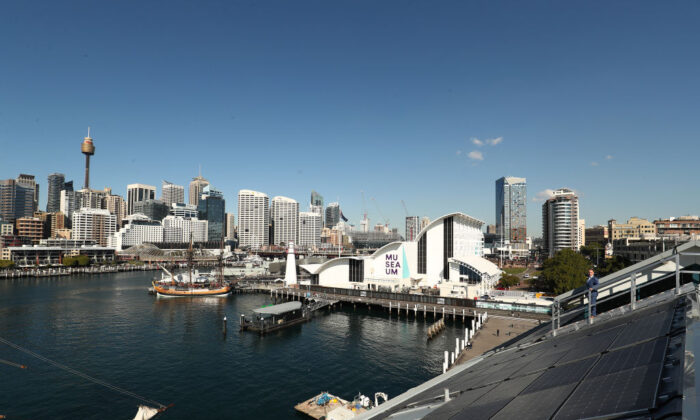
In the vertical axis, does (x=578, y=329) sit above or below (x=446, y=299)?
above

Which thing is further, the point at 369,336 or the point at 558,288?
the point at 558,288

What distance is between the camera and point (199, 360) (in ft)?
120

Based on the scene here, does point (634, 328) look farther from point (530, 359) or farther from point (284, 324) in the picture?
point (284, 324)

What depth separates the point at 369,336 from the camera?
45406 millimetres

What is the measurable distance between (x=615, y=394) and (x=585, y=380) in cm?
162

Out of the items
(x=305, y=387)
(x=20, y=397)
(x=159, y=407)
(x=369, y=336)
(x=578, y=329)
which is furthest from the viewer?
(x=369, y=336)

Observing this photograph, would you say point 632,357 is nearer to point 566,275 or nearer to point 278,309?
point 278,309

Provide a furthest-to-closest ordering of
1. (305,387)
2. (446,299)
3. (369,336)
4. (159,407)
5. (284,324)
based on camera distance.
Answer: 1. (446,299)
2. (284,324)
3. (369,336)
4. (305,387)
5. (159,407)

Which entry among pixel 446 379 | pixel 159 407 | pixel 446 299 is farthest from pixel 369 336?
pixel 446 379

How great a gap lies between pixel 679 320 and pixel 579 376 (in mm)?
3554

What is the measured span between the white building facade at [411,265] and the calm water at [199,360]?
11.9 meters

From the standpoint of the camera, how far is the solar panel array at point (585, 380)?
5176 mm

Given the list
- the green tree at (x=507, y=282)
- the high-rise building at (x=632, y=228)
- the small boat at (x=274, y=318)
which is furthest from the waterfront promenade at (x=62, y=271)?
the high-rise building at (x=632, y=228)

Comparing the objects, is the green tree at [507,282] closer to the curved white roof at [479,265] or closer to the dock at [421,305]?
the curved white roof at [479,265]
